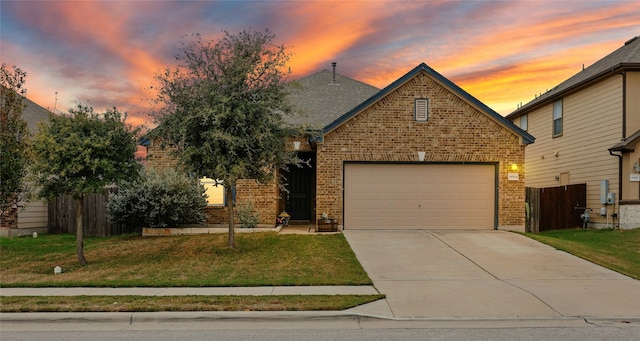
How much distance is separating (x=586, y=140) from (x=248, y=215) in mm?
14659

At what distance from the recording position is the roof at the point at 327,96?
20.8 m

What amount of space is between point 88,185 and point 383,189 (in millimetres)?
9515

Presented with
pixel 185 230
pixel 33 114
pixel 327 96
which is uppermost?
pixel 327 96

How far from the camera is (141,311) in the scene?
8.21 metres

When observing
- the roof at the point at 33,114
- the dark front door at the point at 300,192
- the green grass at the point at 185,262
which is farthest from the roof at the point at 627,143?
the roof at the point at 33,114

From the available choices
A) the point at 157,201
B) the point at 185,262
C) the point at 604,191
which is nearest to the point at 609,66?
the point at 604,191

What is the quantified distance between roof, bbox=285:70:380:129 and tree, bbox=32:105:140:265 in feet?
25.8

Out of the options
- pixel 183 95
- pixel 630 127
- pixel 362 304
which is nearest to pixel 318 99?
pixel 183 95

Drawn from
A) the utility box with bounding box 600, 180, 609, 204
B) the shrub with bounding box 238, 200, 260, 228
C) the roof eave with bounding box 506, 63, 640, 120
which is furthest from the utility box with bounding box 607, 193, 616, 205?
the shrub with bounding box 238, 200, 260, 228

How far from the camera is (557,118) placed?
2502 centimetres

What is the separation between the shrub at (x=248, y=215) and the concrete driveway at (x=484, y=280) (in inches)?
141

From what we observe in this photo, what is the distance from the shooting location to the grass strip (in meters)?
8.33

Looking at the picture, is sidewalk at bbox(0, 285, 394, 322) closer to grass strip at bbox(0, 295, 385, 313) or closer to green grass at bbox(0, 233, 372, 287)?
grass strip at bbox(0, 295, 385, 313)

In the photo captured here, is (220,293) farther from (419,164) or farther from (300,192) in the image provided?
(300,192)
